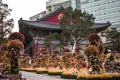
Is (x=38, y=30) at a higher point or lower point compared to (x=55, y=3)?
lower

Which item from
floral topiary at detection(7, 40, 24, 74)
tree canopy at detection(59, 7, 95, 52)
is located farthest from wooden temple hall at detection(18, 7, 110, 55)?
floral topiary at detection(7, 40, 24, 74)

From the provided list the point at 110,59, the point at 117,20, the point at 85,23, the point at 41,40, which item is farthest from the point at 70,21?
the point at 117,20

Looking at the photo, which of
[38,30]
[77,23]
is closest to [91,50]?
[77,23]

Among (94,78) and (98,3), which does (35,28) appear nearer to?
(94,78)

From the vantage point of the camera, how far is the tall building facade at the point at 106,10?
107 metres

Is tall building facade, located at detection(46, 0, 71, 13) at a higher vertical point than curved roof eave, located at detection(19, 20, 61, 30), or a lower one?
higher

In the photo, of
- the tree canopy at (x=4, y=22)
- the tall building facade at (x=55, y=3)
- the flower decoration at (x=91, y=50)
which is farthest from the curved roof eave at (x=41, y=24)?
the tall building facade at (x=55, y=3)

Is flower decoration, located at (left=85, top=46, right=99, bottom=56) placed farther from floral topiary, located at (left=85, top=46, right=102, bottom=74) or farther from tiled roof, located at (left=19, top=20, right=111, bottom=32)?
tiled roof, located at (left=19, top=20, right=111, bottom=32)

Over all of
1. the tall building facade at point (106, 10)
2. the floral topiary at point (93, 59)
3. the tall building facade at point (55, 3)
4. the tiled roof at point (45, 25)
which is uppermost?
the tall building facade at point (55, 3)

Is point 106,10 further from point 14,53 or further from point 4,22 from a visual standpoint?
point 14,53

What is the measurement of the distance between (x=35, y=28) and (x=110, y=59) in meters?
26.5

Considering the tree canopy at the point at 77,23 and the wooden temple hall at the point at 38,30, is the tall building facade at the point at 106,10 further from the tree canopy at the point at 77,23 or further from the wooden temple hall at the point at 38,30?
the tree canopy at the point at 77,23

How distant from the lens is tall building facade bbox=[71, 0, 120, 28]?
107312 mm

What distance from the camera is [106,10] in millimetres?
111250
